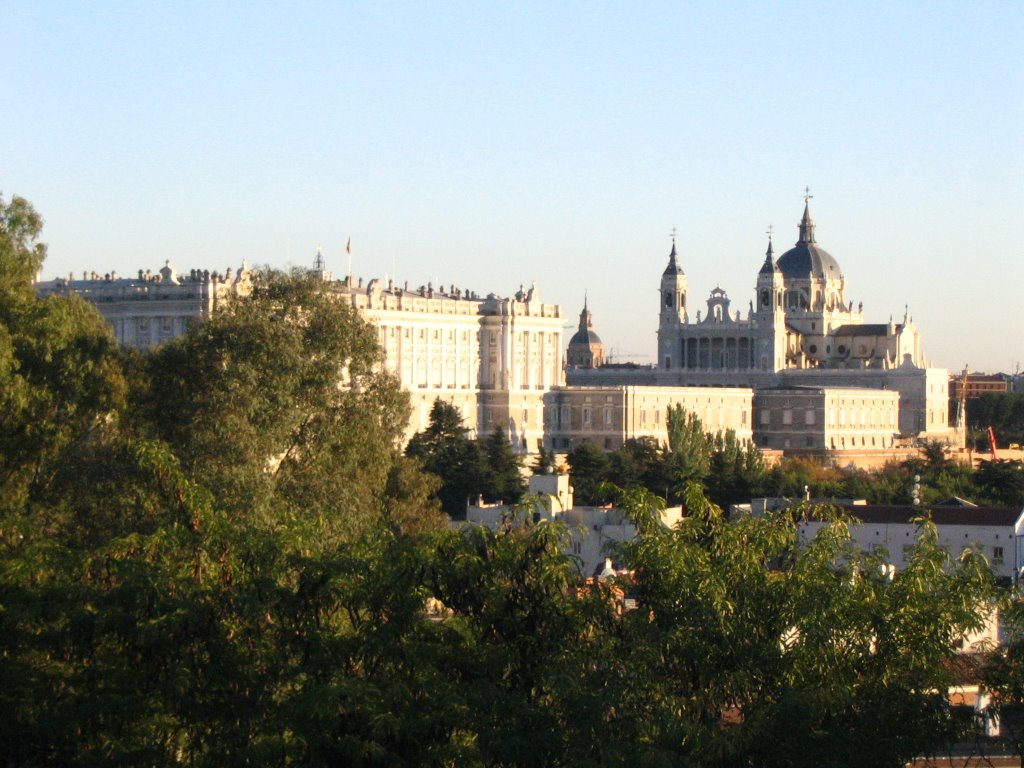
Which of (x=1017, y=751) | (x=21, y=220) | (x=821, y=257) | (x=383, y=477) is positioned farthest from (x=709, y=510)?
(x=821, y=257)

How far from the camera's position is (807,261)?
138 m

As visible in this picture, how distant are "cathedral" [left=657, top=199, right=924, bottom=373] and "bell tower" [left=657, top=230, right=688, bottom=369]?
0.19 ft

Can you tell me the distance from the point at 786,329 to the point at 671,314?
658 cm

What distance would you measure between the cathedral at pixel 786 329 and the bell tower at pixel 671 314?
6cm

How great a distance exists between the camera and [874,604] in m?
20.0

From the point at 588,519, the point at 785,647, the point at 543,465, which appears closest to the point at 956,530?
the point at 588,519

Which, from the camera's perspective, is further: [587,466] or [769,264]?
[769,264]

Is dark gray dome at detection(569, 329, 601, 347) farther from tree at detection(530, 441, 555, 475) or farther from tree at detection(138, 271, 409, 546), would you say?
tree at detection(138, 271, 409, 546)

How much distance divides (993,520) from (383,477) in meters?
21.3

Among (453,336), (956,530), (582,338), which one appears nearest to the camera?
(956,530)

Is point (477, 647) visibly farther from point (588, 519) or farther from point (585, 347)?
point (585, 347)

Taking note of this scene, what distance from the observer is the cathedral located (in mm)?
131750

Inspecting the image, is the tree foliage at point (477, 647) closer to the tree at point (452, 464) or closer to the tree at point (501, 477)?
the tree at point (452, 464)

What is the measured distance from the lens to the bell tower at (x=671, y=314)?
13288 cm
